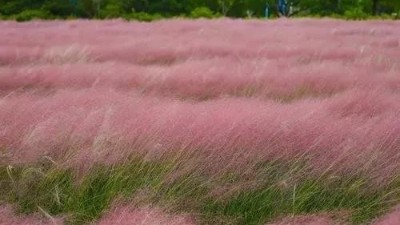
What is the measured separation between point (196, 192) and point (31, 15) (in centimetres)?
2474

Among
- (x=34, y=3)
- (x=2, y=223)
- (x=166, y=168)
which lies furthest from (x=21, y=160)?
(x=34, y=3)

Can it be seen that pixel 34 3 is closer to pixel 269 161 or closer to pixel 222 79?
pixel 222 79

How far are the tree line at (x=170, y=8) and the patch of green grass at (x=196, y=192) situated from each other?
21779 millimetres

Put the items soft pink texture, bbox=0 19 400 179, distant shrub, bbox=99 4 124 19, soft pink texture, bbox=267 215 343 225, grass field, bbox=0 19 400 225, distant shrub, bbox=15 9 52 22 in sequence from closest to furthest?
soft pink texture, bbox=267 215 343 225 < grass field, bbox=0 19 400 225 < soft pink texture, bbox=0 19 400 179 < distant shrub, bbox=15 9 52 22 < distant shrub, bbox=99 4 124 19

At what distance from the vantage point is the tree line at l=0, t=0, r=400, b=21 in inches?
Answer: 1021

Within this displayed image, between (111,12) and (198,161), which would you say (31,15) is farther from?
(198,161)

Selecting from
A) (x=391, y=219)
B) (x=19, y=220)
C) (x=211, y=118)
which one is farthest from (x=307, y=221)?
(x=19, y=220)

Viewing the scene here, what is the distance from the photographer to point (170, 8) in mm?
29406

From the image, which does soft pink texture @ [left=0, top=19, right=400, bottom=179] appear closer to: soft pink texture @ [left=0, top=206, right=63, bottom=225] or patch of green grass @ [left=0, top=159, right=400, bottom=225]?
patch of green grass @ [left=0, top=159, right=400, bottom=225]

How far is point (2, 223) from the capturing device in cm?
223

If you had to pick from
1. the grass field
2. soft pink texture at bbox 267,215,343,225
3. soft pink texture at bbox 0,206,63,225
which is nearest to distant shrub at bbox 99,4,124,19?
the grass field

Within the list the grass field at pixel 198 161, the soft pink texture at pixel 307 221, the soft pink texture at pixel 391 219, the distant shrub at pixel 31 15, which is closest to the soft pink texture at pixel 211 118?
the grass field at pixel 198 161

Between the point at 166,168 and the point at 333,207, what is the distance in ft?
3.35

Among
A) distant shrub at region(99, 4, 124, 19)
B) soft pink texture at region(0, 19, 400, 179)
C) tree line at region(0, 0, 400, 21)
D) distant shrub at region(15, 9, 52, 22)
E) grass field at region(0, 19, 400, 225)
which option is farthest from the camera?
distant shrub at region(99, 4, 124, 19)
